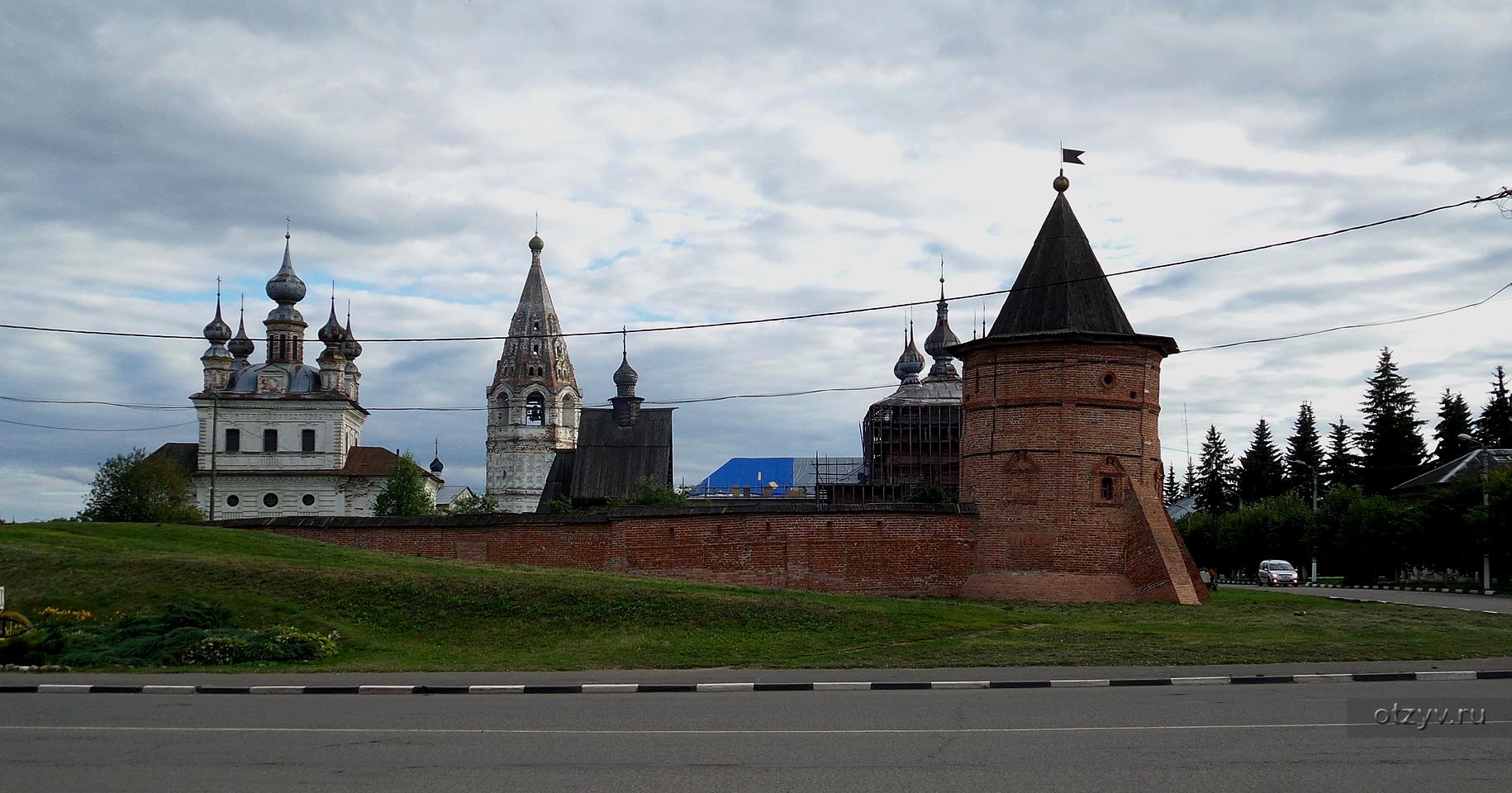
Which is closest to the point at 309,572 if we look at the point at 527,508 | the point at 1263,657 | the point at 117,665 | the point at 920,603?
the point at 117,665

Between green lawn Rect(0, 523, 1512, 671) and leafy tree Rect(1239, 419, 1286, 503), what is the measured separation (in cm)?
6578

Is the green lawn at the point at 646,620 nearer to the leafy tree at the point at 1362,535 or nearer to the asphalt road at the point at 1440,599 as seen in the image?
the asphalt road at the point at 1440,599

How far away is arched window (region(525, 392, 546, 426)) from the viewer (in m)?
109

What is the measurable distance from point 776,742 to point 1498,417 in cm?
7167

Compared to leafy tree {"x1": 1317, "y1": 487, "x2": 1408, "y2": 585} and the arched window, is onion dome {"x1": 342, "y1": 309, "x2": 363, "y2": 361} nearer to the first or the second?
the arched window

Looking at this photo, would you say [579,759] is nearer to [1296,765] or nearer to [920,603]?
[1296,765]

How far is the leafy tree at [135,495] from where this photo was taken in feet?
182

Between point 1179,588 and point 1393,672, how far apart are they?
11720 mm

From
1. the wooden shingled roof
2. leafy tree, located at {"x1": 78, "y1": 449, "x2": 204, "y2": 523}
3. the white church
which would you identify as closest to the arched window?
the white church

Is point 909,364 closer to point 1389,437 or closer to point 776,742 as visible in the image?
point 1389,437

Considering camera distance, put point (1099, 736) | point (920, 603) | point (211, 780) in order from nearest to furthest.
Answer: point (211, 780) < point (1099, 736) < point (920, 603)

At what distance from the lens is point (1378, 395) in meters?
75.4

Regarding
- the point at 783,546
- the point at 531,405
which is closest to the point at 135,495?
the point at 783,546

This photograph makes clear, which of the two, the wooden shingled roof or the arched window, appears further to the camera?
the arched window
